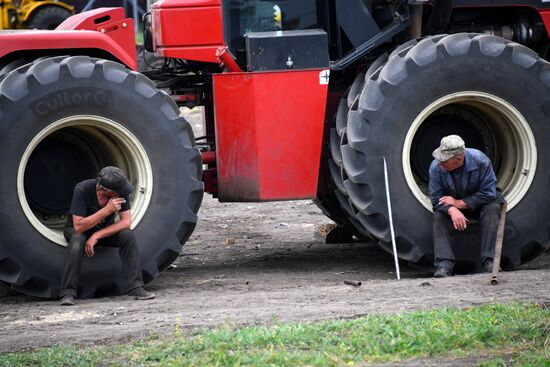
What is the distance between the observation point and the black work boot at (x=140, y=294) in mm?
8891

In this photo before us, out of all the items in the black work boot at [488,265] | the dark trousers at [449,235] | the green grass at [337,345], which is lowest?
the black work boot at [488,265]

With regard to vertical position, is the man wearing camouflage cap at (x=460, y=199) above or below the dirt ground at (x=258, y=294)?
above

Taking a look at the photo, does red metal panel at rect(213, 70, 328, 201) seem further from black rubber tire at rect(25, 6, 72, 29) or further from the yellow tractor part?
the yellow tractor part

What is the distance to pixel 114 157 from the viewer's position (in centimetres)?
943

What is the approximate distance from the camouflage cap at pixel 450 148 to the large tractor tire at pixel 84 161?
1890mm

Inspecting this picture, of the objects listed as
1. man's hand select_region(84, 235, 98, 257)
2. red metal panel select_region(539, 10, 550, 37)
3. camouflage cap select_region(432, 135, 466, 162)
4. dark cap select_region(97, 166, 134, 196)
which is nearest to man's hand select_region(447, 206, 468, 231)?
camouflage cap select_region(432, 135, 466, 162)

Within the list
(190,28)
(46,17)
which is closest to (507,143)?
(190,28)

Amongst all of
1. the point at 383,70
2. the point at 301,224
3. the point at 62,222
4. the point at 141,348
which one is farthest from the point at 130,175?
the point at 301,224

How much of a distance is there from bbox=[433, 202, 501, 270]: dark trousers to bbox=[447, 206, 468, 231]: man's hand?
0.32 feet

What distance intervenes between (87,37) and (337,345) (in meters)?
3.71

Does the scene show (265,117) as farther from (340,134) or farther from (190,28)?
(190,28)

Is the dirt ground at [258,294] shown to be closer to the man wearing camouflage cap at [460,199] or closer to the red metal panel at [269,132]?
the man wearing camouflage cap at [460,199]

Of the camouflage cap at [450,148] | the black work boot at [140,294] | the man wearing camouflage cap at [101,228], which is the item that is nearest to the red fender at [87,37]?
the man wearing camouflage cap at [101,228]

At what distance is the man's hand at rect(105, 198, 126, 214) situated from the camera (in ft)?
29.1
